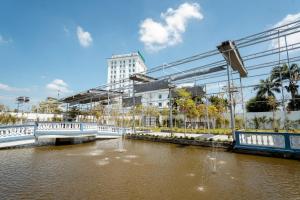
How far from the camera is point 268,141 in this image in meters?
8.26

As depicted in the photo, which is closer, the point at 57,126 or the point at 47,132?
the point at 47,132

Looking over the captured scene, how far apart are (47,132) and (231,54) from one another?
12.3m

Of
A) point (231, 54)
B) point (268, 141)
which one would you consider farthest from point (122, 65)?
point (268, 141)

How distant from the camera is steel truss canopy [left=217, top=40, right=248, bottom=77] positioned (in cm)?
917

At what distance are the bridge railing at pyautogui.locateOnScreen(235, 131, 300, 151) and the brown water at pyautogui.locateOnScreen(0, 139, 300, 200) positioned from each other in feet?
3.00

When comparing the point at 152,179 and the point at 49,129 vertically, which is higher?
the point at 49,129

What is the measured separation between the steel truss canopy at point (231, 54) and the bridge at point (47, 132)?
35.5 ft

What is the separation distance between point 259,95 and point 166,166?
36.2m

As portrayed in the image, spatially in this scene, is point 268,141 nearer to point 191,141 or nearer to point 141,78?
point 191,141

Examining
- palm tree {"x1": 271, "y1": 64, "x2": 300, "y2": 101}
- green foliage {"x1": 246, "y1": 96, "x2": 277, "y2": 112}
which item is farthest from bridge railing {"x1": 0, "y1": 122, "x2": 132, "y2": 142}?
green foliage {"x1": 246, "y1": 96, "x2": 277, "y2": 112}

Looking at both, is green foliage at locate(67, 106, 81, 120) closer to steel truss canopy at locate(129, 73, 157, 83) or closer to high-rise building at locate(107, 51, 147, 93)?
steel truss canopy at locate(129, 73, 157, 83)

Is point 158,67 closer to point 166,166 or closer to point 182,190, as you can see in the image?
point 166,166

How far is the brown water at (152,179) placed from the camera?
393 cm

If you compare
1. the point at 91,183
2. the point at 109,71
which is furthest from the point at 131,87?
the point at 109,71
